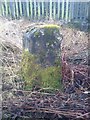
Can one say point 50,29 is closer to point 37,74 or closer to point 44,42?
point 44,42

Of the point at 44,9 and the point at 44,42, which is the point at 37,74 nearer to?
the point at 44,42

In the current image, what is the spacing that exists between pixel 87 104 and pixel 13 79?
1.53ft

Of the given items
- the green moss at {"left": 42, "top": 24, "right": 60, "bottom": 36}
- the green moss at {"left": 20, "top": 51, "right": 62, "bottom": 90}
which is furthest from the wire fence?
the green moss at {"left": 20, "top": 51, "right": 62, "bottom": 90}

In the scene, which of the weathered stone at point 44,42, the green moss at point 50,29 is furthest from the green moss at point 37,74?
the green moss at point 50,29

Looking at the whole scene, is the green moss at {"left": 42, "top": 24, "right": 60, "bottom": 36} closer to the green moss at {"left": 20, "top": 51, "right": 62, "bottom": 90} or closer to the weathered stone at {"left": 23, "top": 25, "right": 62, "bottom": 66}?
the weathered stone at {"left": 23, "top": 25, "right": 62, "bottom": 66}

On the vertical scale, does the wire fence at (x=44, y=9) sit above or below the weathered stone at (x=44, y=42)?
above

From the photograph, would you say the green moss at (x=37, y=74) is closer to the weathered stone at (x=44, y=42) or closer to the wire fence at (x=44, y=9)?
the weathered stone at (x=44, y=42)

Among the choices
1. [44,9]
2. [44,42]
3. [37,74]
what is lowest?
[37,74]

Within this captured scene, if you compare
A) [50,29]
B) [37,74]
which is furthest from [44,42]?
[37,74]

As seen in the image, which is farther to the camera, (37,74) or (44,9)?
(37,74)

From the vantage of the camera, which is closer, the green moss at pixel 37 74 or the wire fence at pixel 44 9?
the wire fence at pixel 44 9

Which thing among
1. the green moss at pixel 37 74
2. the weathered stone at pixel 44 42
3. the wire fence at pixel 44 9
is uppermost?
the wire fence at pixel 44 9

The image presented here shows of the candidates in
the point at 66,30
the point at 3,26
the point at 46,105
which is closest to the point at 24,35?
the point at 3,26

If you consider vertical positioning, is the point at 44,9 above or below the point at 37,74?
above
